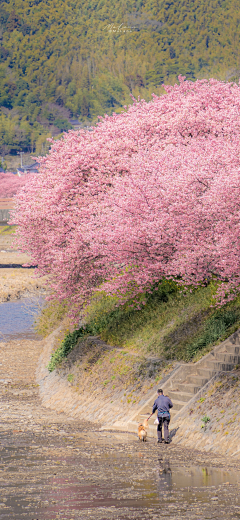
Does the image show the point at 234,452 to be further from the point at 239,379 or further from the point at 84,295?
the point at 84,295

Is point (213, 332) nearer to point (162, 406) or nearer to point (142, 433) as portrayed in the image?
point (162, 406)

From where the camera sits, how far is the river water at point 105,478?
1077cm

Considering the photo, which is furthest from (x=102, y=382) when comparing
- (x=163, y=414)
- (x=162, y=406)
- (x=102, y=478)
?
(x=102, y=478)

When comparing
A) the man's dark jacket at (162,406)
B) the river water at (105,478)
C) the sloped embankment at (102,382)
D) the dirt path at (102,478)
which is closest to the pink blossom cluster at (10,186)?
the sloped embankment at (102,382)

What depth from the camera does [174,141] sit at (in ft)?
100

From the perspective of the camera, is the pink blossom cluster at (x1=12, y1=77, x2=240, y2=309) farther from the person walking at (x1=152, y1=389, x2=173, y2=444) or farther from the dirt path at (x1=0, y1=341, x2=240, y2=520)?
the dirt path at (x1=0, y1=341, x2=240, y2=520)

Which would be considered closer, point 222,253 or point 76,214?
point 222,253

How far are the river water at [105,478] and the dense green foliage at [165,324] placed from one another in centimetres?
382

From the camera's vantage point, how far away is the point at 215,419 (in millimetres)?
17156

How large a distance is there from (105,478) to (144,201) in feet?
40.6

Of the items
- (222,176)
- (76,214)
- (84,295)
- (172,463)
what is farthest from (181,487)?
(76,214)

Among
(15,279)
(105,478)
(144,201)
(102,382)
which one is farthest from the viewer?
(15,279)

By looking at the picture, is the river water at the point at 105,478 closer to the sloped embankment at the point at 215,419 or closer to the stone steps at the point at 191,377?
the sloped embankment at the point at 215,419

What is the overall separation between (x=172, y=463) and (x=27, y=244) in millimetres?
18300
